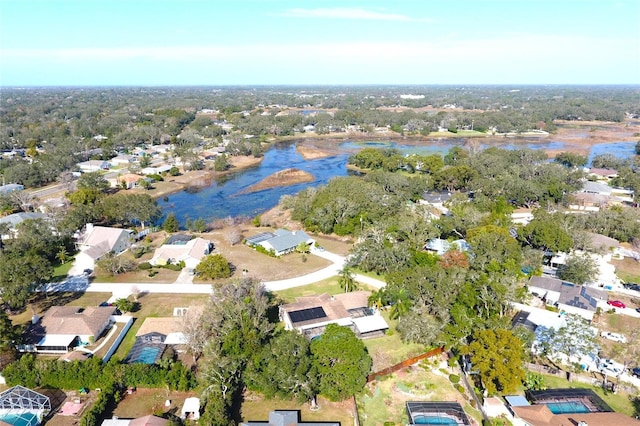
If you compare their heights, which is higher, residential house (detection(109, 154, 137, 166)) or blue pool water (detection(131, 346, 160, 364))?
residential house (detection(109, 154, 137, 166))

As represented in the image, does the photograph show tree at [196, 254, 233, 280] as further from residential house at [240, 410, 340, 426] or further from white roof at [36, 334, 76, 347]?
residential house at [240, 410, 340, 426]

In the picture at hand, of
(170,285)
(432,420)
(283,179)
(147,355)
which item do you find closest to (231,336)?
(147,355)

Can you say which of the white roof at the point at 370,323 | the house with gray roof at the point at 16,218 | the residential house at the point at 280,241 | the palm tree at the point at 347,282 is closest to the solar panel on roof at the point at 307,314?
the white roof at the point at 370,323

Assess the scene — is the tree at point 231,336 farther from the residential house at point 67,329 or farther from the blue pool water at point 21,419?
the blue pool water at point 21,419

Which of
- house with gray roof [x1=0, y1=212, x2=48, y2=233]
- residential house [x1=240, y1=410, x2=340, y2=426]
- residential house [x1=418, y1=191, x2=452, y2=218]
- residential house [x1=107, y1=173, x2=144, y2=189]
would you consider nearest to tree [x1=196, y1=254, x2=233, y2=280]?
residential house [x1=240, y1=410, x2=340, y2=426]

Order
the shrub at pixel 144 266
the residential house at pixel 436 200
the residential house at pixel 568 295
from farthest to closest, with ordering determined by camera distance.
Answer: the residential house at pixel 436 200, the shrub at pixel 144 266, the residential house at pixel 568 295

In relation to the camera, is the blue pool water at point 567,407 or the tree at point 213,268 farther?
the tree at point 213,268
